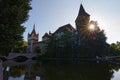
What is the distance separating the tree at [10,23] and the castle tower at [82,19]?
43.3 meters

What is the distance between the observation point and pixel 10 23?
14.1m

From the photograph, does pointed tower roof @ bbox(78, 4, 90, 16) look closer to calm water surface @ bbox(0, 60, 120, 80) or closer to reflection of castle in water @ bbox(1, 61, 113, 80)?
calm water surface @ bbox(0, 60, 120, 80)

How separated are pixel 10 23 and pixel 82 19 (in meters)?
47.3

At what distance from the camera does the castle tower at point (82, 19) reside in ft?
191

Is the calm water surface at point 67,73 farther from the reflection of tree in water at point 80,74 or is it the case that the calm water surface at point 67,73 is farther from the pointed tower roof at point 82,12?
the pointed tower roof at point 82,12

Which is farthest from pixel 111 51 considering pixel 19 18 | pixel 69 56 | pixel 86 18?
pixel 19 18

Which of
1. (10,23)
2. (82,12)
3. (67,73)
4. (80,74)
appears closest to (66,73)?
(67,73)

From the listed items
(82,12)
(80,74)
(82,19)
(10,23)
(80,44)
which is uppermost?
(82,12)

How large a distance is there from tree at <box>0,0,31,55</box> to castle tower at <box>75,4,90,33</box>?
4327cm

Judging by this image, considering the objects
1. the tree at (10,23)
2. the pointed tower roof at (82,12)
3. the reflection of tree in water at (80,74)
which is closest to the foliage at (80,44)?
the pointed tower roof at (82,12)

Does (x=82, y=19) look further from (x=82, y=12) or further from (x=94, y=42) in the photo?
(x=94, y=42)

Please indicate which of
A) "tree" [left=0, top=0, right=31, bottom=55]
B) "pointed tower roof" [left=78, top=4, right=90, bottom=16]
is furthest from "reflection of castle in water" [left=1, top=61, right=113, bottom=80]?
"pointed tower roof" [left=78, top=4, right=90, bottom=16]

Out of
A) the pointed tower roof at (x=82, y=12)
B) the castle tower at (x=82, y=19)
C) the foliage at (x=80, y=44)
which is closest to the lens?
the foliage at (x=80, y=44)

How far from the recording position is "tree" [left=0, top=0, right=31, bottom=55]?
1350 cm
